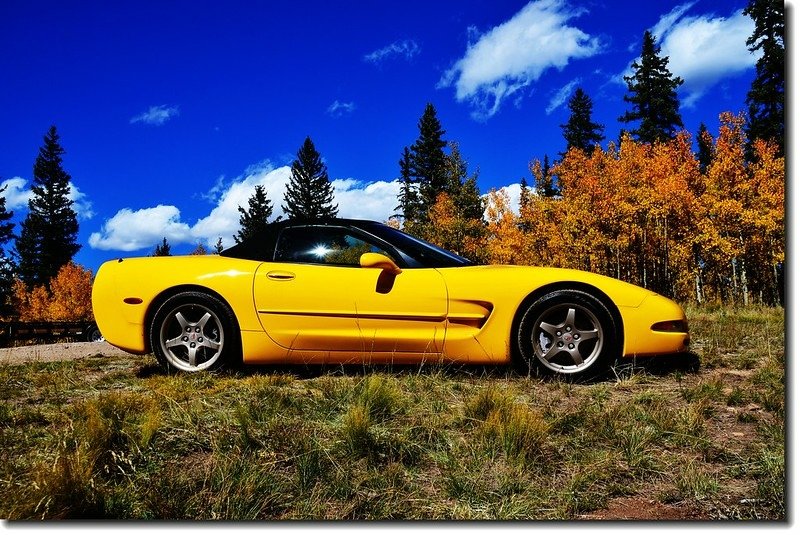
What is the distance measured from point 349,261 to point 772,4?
111 inches

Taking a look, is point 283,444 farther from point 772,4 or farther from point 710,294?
point 710,294

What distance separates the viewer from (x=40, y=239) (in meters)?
10.7

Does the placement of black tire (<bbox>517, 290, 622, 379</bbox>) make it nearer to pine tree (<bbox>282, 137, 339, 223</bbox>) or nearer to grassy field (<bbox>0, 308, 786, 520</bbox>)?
grassy field (<bbox>0, 308, 786, 520</bbox>)

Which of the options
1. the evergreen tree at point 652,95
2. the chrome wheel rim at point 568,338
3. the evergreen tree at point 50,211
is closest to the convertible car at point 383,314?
the chrome wheel rim at point 568,338

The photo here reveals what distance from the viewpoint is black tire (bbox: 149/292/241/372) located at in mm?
3377

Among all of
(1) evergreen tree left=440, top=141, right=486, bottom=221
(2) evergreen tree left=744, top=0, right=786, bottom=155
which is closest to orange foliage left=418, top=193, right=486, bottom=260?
(1) evergreen tree left=440, top=141, right=486, bottom=221

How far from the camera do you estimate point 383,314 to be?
3.17 meters

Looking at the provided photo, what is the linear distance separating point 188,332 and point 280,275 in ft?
2.68

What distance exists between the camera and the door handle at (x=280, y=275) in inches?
131

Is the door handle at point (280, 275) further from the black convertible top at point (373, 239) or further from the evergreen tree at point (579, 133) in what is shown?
the evergreen tree at point (579, 133)

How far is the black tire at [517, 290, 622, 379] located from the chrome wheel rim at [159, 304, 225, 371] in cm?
215

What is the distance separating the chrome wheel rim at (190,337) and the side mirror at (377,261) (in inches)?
45.7

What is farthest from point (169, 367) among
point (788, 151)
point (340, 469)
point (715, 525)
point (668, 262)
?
point (668, 262)

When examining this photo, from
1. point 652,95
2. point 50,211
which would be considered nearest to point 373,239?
point 50,211
